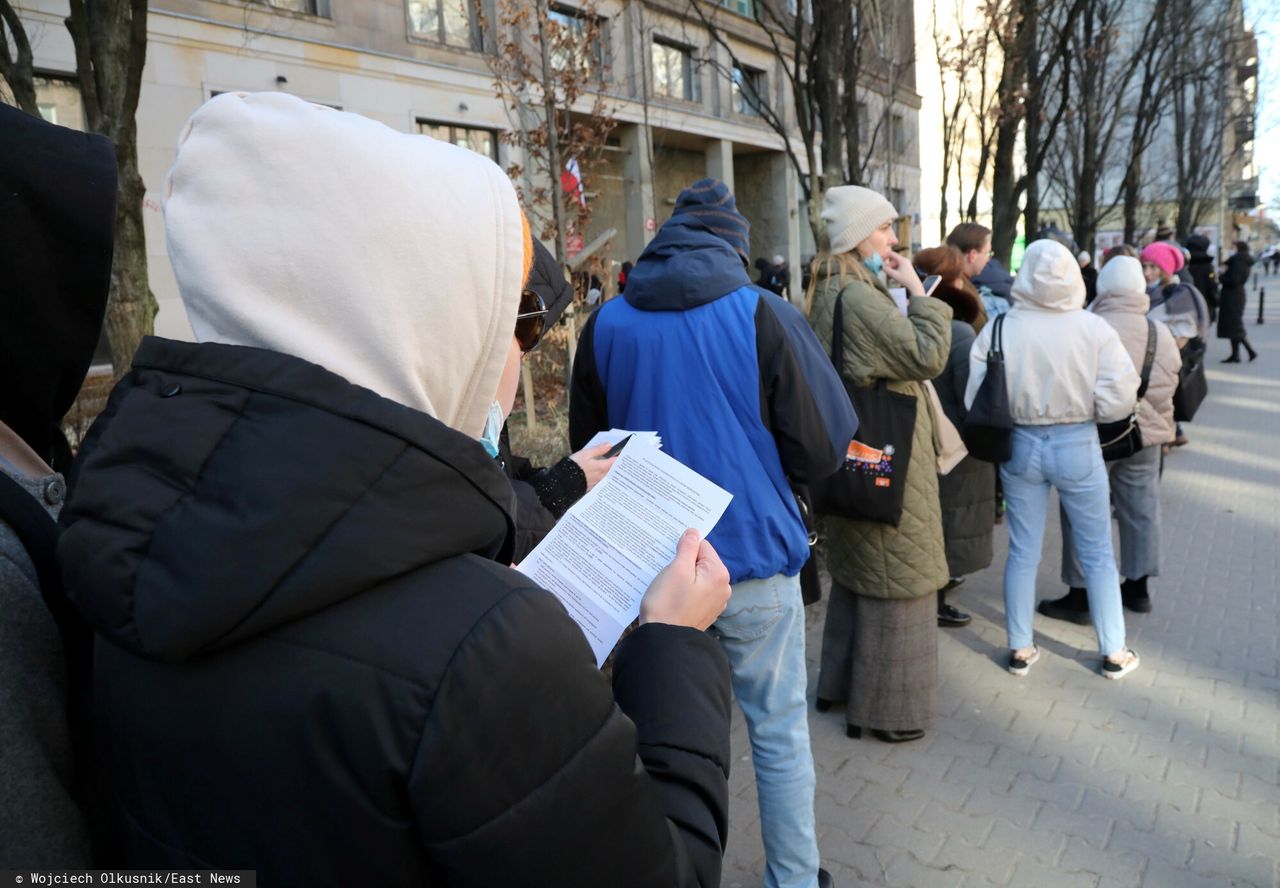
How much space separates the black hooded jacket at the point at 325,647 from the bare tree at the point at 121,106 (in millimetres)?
3978

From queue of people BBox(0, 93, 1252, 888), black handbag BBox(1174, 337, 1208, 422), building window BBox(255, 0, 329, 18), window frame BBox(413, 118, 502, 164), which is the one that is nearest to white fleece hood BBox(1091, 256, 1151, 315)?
black handbag BBox(1174, 337, 1208, 422)

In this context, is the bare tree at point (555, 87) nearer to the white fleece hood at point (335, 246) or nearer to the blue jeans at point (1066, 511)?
the blue jeans at point (1066, 511)

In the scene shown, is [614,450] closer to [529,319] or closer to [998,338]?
[529,319]

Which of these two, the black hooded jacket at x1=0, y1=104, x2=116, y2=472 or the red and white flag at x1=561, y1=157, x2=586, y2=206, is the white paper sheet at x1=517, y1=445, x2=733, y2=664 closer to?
the black hooded jacket at x1=0, y1=104, x2=116, y2=472

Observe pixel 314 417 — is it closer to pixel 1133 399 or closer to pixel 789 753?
pixel 789 753

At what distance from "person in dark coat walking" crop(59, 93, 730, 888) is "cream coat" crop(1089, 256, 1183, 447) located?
16.3ft

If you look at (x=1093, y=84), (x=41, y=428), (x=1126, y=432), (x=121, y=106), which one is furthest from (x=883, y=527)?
(x=1093, y=84)

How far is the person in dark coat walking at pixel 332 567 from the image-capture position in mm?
908

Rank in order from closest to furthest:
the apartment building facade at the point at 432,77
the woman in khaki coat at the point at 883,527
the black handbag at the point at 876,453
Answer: the woman in khaki coat at the point at 883,527, the black handbag at the point at 876,453, the apartment building facade at the point at 432,77

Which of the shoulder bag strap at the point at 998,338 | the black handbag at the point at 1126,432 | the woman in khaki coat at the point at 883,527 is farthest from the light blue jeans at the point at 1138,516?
the woman in khaki coat at the point at 883,527

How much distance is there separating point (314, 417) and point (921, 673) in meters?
3.46

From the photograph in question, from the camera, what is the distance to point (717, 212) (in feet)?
9.58

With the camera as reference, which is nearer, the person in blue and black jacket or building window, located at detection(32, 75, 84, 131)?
the person in blue and black jacket

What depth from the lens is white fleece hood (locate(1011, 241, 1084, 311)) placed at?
4141 millimetres
